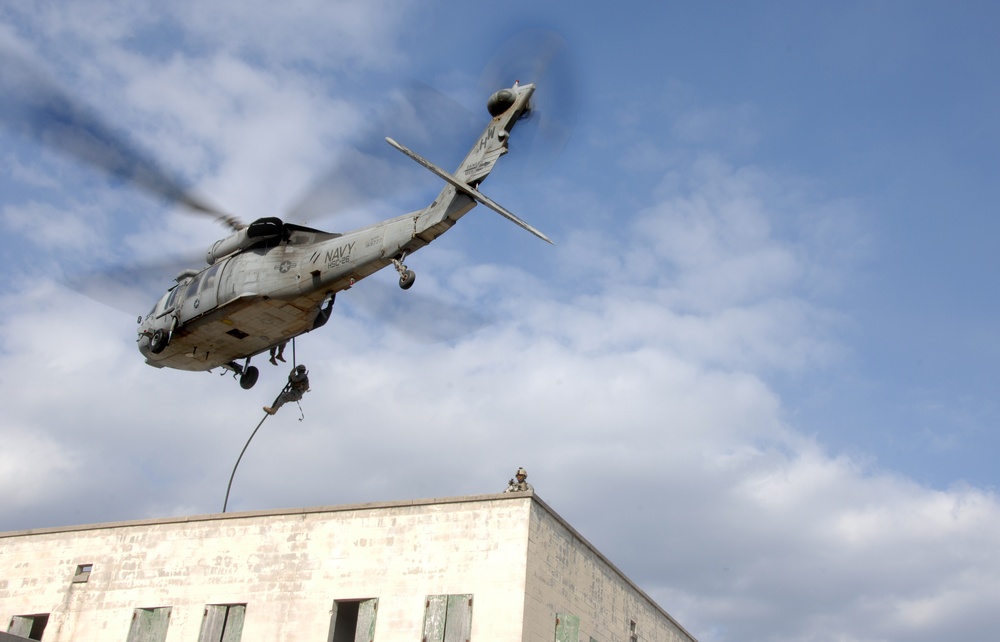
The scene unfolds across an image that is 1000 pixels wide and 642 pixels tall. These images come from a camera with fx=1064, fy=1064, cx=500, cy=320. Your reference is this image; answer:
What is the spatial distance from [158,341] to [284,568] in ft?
26.1

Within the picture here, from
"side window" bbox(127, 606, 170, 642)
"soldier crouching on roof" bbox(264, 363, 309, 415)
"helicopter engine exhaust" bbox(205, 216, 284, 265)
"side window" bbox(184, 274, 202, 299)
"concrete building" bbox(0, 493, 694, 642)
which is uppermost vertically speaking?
"helicopter engine exhaust" bbox(205, 216, 284, 265)

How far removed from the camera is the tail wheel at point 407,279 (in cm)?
2617

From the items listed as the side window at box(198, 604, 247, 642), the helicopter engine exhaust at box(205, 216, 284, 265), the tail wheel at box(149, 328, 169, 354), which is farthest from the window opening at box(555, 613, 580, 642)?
the tail wheel at box(149, 328, 169, 354)

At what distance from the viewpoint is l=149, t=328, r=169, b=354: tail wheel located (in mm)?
32406

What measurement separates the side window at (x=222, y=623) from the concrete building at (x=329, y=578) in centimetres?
4

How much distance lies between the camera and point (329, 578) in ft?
99.7

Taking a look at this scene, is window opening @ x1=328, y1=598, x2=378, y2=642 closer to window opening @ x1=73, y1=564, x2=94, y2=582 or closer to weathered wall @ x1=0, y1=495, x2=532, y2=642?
weathered wall @ x1=0, y1=495, x2=532, y2=642

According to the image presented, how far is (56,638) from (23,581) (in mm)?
2807

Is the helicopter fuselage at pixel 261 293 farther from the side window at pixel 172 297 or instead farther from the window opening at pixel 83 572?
the window opening at pixel 83 572

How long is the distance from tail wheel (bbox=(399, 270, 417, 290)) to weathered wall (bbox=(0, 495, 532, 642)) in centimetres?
703

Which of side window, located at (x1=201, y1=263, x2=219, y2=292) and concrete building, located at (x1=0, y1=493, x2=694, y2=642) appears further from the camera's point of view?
side window, located at (x1=201, y1=263, x2=219, y2=292)

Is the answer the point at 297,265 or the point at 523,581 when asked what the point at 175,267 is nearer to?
the point at 297,265

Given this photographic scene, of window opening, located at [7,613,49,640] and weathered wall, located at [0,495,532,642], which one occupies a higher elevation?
weathered wall, located at [0,495,532,642]

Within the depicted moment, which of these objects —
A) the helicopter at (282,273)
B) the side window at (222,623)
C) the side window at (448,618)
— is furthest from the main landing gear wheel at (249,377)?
the side window at (448,618)
